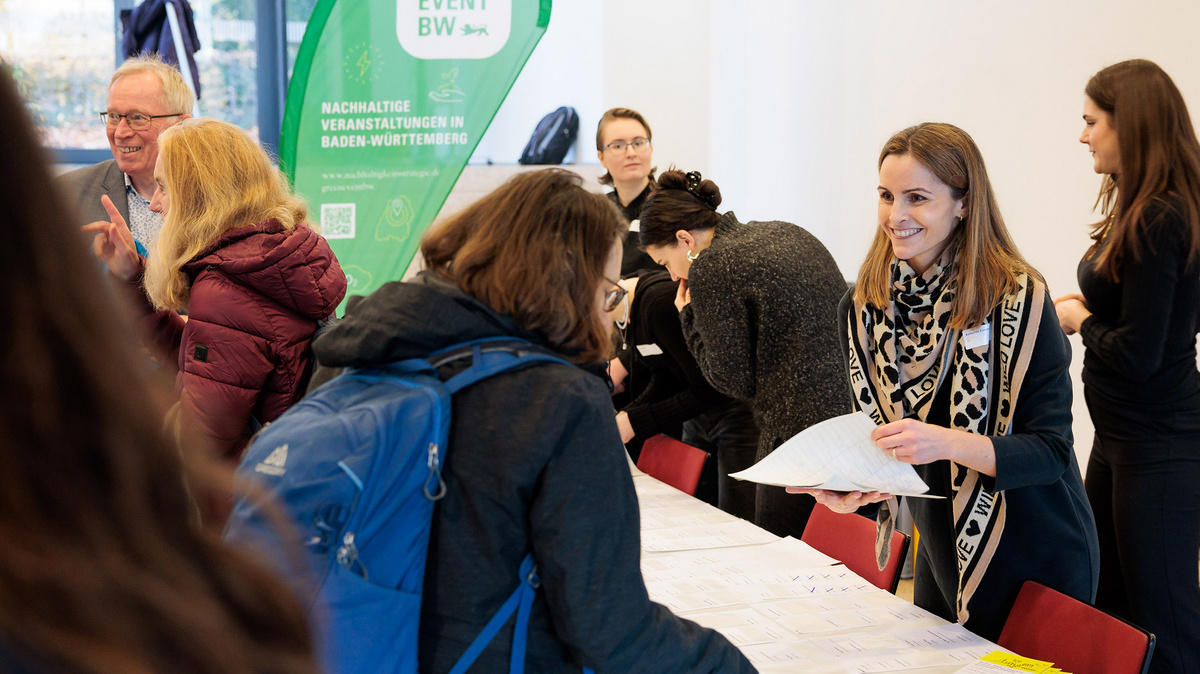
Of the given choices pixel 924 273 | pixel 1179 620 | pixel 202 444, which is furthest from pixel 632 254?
pixel 202 444

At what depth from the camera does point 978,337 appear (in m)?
1.81

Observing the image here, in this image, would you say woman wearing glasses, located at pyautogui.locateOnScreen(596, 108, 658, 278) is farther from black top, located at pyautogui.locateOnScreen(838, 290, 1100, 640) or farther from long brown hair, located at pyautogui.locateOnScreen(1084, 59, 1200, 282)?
black top, located at pyautogui.locateOnScreen(838, 290, 1100, 640)

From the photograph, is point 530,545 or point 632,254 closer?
point 530,545

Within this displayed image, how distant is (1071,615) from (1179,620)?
0.97 meters

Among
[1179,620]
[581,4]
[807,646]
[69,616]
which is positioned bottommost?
[1179,620]

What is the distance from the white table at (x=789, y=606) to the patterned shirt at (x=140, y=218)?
1.78 metres

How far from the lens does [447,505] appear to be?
48.7 inches

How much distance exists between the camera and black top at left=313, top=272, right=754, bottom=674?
1190mm

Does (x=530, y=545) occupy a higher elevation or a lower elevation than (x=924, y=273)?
lower

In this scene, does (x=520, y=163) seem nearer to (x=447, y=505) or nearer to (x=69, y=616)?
(x=447, y=505)

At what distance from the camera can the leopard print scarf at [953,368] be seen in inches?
70.2

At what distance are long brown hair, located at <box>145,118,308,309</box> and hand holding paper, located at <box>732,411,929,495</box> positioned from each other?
123cm

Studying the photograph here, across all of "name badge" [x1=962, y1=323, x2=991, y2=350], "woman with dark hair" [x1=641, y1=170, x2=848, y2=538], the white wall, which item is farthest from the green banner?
"name badge" [x1=962, y1=323, x2=991, y2=350]

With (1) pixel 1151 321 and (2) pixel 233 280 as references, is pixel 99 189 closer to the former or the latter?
(2) pixel 233 280
